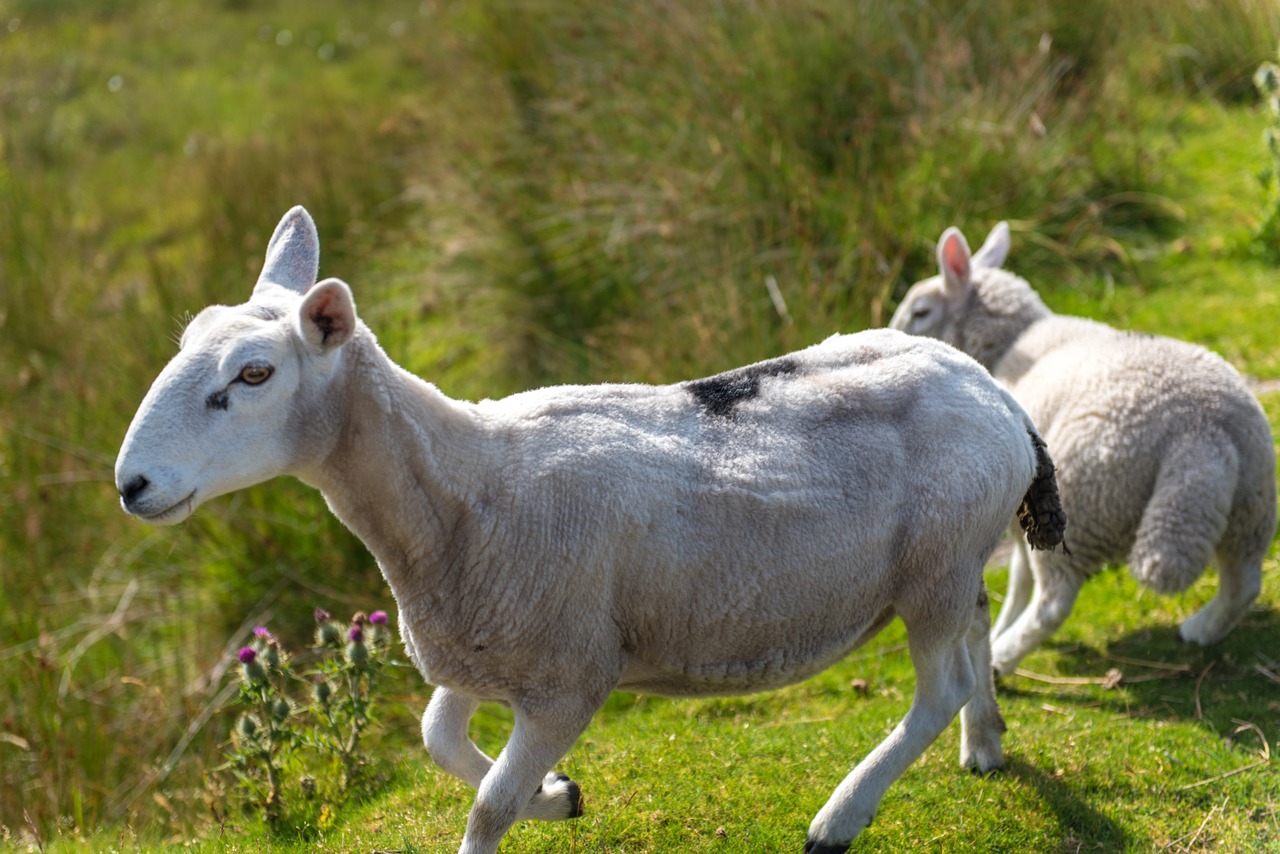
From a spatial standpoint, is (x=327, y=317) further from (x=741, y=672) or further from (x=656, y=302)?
(x=656, y=302)

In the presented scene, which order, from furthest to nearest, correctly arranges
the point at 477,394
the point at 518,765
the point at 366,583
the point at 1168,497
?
the point at 477,394, the point at 366,583, the point at 1168,497, the point at 518,765

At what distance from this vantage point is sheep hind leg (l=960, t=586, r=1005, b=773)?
169 inches

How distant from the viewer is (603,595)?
3.51 m

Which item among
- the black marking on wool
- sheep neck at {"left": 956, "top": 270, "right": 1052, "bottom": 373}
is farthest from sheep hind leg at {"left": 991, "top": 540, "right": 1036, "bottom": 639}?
the black marking on wool

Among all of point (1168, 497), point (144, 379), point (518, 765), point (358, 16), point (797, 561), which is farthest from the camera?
point (358, 16)

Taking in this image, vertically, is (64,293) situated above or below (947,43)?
below

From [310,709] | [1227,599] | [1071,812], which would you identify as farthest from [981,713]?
[310,709]

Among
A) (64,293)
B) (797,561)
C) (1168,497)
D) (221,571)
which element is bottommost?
(221,571)

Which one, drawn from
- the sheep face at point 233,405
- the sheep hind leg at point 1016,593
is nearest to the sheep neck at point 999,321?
the sheep hind leg at point 1016,593

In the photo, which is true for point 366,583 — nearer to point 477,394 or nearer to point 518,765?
point 477,394

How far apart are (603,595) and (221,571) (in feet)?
14.8

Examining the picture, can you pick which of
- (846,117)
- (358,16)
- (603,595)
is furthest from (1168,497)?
(358,16)

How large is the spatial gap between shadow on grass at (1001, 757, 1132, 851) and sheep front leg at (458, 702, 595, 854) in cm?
172

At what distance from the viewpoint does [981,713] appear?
4.43m
